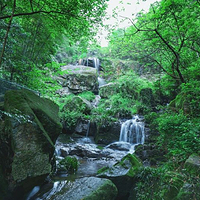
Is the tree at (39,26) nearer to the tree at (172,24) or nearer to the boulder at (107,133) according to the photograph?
the tree at (172,24)

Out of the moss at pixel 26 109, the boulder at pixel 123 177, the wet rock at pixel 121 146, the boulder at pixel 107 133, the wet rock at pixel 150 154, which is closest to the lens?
the moss at pixel 26 109

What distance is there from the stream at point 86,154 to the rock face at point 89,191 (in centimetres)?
30

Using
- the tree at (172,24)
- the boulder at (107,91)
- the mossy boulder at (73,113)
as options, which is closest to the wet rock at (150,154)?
the tree at (172,24)

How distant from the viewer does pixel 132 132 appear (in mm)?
10195

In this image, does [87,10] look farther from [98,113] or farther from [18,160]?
[98,113]

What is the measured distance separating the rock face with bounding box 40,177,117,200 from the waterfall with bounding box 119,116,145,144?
6769 millimetres

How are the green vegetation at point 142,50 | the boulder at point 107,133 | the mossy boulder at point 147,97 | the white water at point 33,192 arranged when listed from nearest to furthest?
the white water at point 33,192
the green vegetation at point 142,50
the boulder at point 107,133
the mossy boulder at point 147,97

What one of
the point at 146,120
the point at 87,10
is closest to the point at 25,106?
the point at 87,10

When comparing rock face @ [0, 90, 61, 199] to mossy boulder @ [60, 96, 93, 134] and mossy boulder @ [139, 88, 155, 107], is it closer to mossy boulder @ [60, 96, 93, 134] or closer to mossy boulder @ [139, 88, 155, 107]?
mossy boulder @ [60, 96, 93, 134]

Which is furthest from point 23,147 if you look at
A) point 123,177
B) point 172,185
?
point 172,185

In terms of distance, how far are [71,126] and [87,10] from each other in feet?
27.8

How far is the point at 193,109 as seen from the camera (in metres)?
6.41

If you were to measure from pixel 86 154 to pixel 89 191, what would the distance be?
4822 mm

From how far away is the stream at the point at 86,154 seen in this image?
381 cm
